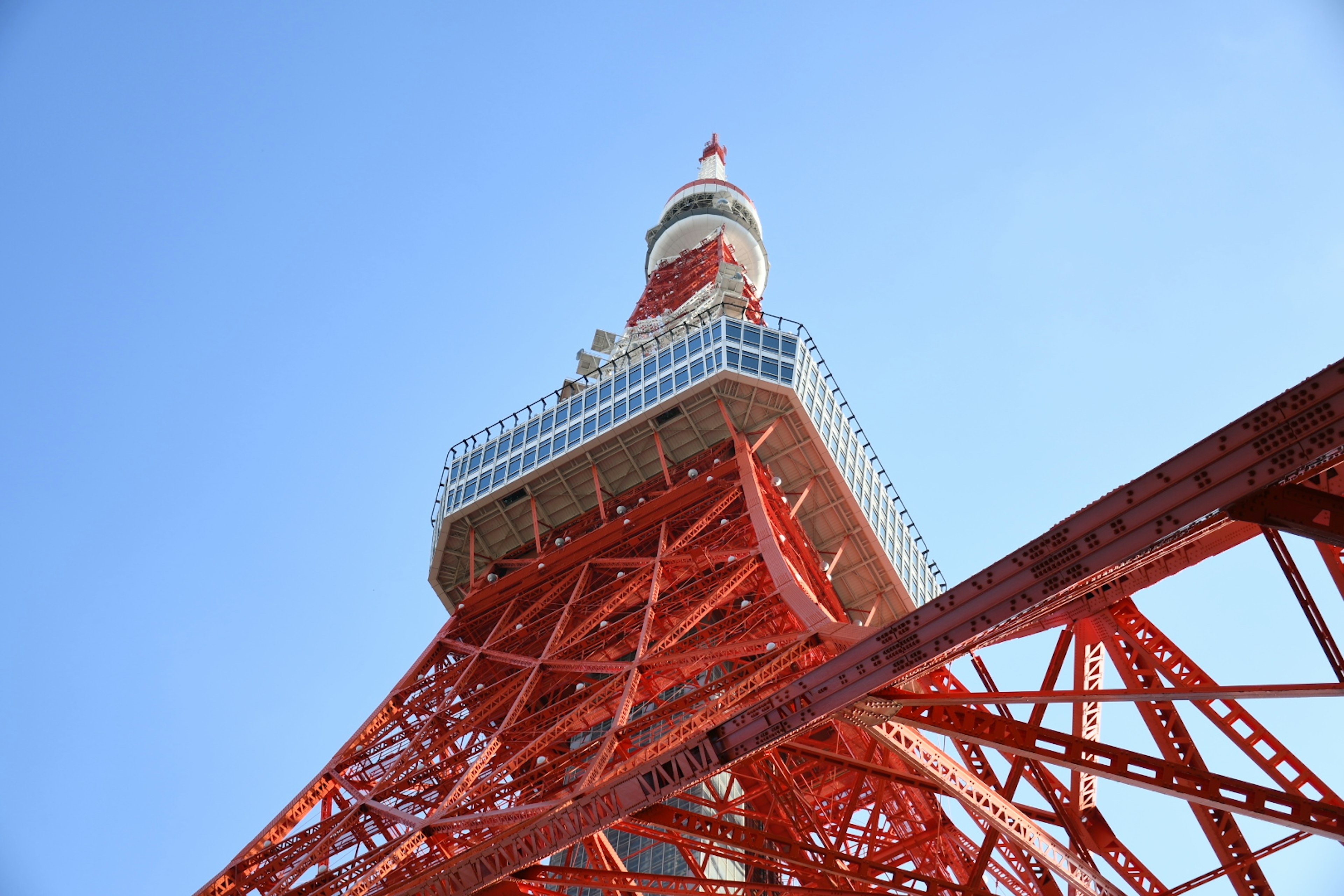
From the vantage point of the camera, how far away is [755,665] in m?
20.6

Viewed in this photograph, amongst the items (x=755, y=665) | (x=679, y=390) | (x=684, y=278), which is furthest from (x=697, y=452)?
(x=684, y=278)

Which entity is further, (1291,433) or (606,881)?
(606,881)

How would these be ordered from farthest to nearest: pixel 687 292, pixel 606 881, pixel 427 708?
pixel 687 292 < pixel 427 708 < pixel 606 881

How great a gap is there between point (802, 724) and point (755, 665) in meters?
5.80

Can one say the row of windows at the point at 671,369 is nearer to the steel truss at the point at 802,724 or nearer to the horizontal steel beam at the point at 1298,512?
the steel truss at the point at 802,724

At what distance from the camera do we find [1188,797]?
1281 centimetres

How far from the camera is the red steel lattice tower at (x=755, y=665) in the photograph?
1278 centimetres

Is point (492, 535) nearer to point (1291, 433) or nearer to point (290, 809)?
point (290, 809)

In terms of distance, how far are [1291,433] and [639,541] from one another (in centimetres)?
2274

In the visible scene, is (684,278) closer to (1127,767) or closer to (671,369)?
(671,369)

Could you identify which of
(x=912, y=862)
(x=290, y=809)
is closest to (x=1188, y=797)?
(x=912, y=862)

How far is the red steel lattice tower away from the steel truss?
0.16 feet

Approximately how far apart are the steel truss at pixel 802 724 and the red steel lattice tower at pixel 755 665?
0.16 feet

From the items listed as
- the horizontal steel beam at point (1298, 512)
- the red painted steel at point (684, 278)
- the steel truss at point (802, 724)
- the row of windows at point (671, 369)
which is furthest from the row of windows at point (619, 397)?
the horizontal steel beam at point (1298, 512)
